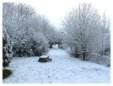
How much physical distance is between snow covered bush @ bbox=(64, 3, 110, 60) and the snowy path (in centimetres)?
15

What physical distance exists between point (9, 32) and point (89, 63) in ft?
3.55

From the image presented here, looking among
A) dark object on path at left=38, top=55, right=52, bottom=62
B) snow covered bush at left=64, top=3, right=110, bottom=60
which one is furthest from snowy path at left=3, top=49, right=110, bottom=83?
snow covered bush at left=64, top=3, right=110, bottom=60

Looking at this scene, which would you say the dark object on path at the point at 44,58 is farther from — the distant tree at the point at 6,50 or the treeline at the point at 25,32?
the distant tree at the point at 6,50

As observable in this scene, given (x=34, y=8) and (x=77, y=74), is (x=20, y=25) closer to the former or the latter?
(x=34, y=8)

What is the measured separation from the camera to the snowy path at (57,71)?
2904mm

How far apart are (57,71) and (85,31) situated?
0.61 metres

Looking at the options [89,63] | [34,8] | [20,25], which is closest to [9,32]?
[20,25]

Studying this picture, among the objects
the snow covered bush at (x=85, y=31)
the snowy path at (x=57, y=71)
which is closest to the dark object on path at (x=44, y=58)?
the snowy path at (x=57, y=71)

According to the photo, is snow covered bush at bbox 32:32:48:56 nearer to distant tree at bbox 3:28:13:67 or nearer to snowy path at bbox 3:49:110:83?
snowy path at bbox 3:49:110:83

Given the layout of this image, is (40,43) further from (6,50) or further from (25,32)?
(6,50)

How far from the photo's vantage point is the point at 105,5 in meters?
2.95

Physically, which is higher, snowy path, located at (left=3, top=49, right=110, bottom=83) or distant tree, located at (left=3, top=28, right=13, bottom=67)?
distant tree, located at (left=3, top=28, right=13, bottom=67)

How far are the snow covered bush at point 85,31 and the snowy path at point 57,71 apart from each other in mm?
154

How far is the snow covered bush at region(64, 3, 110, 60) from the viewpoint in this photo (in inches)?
115
